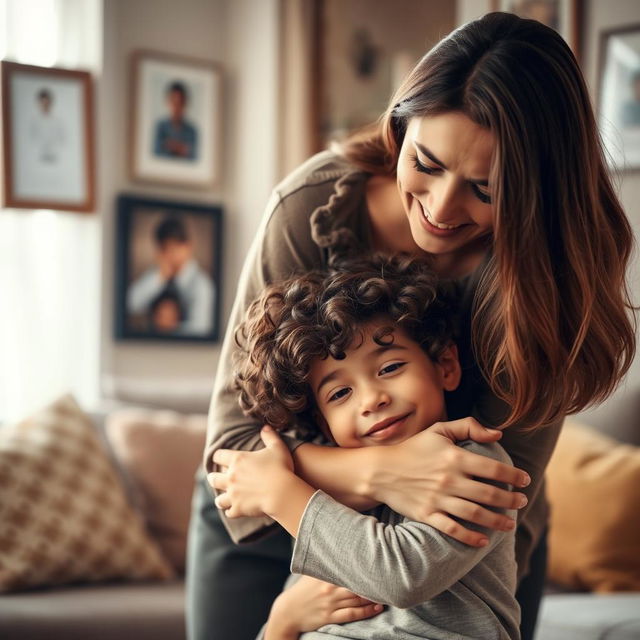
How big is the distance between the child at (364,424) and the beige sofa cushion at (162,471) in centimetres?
157

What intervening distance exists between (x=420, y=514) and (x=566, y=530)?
5.19 ft

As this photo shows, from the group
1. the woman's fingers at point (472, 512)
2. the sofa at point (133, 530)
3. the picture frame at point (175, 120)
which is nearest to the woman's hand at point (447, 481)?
the woman's fingers at point (472, 512)

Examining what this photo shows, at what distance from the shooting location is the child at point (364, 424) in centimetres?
116

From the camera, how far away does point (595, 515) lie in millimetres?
2561

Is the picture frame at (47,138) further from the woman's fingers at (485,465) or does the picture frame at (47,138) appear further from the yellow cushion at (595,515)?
the woman's fingers at (485,465)

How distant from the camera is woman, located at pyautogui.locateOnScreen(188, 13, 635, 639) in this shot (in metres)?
1.15

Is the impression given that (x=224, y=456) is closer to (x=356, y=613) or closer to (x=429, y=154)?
(x=356, y=613)

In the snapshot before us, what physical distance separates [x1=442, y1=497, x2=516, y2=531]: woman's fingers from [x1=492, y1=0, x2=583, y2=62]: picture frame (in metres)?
2.36

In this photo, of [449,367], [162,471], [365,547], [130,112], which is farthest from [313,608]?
[130,112]

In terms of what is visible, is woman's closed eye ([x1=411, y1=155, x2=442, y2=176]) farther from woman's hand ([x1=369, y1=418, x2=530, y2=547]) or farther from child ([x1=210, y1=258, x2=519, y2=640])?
woman's hand ([x1=369, y1=418, x2=530, y2=547])

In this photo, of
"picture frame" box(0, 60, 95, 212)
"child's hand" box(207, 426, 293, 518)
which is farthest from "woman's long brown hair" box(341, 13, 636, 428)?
"picture frame" box(0, 60, 95, 212)

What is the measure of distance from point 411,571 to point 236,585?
0.57 m

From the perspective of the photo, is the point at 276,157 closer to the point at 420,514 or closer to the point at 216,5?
the point at 216,5

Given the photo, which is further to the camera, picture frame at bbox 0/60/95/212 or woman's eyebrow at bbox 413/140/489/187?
picture frame at bbox 0/60/95/212
